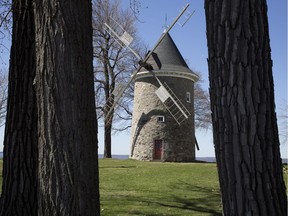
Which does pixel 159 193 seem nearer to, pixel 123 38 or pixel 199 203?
pixel 199 203

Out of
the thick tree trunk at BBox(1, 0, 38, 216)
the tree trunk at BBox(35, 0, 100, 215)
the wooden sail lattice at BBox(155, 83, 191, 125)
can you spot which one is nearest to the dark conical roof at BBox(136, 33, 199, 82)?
the wooden sail lattice at BBox(155, 83, 191, 125)

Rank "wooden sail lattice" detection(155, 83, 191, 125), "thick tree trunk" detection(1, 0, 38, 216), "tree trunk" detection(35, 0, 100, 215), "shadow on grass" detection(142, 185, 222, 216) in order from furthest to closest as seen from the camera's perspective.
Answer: "wooden sail lattice" detection(155, 83, 191, 125)
"shadow on grass" detection(142, 185, 222, 216)
"thick tree trunk" detection(1, 0, 38, 216)
"tree trunk" detection(35, 0, 100, 215)

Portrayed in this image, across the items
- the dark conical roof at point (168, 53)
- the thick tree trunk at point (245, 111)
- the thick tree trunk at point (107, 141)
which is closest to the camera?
the thick tree trunk at point (245, 111)

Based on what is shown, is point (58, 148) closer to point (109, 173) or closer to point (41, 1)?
point (41, 1)

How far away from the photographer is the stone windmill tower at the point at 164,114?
2412 cm

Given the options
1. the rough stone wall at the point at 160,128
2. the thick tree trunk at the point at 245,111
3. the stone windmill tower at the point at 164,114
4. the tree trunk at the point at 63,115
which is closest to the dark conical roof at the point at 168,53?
the stone windmill tower at the point at 164,114

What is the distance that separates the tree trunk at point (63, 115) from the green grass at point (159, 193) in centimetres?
401

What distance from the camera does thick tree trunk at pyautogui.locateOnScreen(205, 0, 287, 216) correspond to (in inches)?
104

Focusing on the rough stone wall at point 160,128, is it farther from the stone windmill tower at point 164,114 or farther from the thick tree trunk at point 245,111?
the thick tree trunk at point 245,111

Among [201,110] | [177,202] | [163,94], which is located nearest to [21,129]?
[177,202]

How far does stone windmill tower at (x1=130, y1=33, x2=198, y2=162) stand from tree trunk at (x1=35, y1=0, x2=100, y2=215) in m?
20.1

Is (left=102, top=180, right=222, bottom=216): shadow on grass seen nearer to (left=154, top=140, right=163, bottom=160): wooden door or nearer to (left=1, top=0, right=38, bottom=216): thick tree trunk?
(left=1, top=0, right=38, bottom=216): thick tree trunk

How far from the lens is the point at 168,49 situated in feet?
84.0

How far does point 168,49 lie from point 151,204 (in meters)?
18.4
